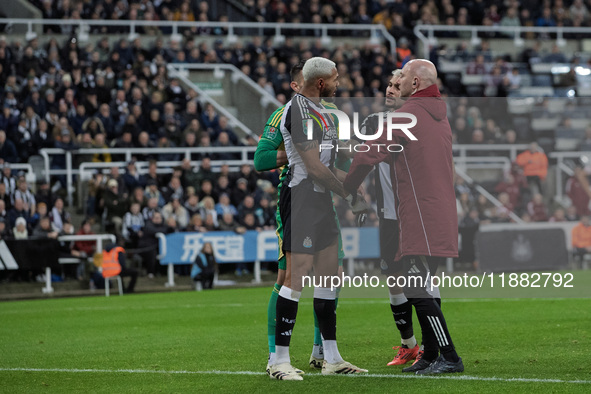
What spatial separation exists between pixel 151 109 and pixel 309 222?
1654cm

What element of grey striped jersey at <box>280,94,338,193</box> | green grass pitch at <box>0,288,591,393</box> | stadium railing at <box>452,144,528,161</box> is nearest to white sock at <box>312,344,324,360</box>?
green grass pitch at <box>0,288,591,393</box>

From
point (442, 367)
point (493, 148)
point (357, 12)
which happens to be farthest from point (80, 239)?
point (357, 12)

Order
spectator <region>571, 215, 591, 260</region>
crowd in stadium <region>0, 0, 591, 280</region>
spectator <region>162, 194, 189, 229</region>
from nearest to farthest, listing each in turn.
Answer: spectator <region>571, 215, 591, 260</region>, crowd in stadium <region>0, 0, 591, 280</region>, spectator <region>162, 194, 189, 229</region>

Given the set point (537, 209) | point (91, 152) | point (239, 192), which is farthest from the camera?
point (239, 192)

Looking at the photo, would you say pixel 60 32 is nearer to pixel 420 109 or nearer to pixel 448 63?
pixel 448 63

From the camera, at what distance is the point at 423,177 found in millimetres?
7004

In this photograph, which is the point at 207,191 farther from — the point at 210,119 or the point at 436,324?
the point at 436,324

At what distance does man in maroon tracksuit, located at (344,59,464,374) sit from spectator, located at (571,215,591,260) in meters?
5.43

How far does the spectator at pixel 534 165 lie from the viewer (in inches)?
535

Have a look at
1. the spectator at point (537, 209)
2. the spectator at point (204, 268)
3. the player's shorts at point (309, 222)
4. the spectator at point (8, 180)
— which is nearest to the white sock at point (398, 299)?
the player's shorts at point (309, 222)

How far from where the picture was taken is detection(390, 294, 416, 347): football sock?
8.16m

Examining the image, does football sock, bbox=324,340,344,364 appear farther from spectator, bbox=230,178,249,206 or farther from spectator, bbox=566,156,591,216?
spectator, bbox=230,178,249,206

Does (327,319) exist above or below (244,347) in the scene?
A: above

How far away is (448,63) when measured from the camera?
93.1ft
